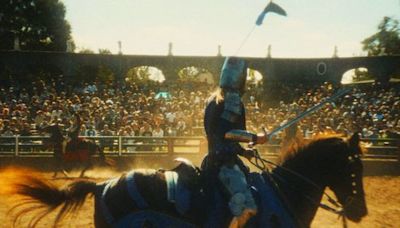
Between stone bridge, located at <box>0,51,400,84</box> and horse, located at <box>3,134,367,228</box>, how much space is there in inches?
1089

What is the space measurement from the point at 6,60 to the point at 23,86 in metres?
6.77

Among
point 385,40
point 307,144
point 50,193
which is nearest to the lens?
point 50,193

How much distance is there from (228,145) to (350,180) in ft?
4.70

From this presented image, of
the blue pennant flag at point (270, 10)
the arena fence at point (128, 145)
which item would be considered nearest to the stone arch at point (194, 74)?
the arena fence at point (128, 145)

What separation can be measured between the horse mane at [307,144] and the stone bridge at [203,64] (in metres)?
27.5

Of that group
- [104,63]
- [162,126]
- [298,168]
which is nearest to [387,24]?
[104,63]

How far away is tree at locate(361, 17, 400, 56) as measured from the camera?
66.4 metres

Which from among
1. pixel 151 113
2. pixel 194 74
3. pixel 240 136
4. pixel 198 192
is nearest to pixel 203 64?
pixel 194 74

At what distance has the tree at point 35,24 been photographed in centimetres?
5156

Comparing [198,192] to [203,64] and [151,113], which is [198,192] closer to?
[151,113]

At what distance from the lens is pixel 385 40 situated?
224ft

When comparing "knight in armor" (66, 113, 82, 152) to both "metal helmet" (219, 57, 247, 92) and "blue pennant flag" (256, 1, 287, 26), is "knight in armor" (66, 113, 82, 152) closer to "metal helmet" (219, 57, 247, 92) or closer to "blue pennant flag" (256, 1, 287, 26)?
"blue pennant flag" (256, 1, 287, 26)

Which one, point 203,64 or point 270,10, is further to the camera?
point 203,64

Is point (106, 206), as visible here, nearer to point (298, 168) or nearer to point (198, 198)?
point (198, 198)
